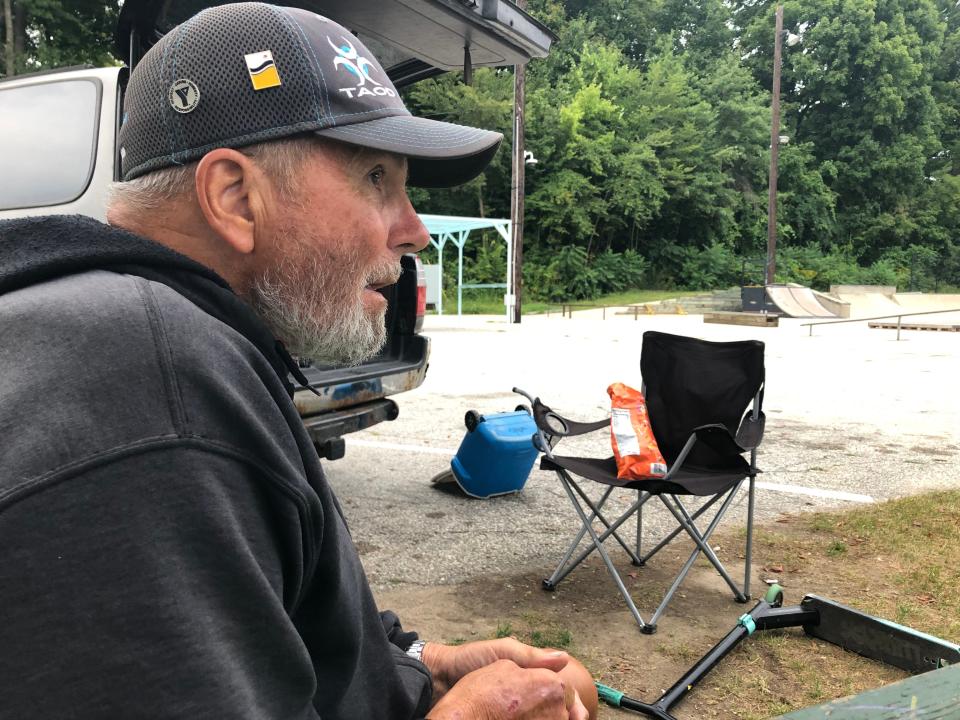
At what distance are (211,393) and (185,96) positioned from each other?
42 centimetres

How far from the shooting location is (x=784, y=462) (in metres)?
5.60

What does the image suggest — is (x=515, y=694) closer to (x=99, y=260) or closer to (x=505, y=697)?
(x=505, y=697)

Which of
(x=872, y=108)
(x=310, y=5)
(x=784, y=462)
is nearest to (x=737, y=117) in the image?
(x=872, y=108)

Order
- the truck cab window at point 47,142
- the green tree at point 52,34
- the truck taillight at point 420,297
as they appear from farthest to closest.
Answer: the green tree at point 52,34 < the truck taillight at point 420,297 < the truck cab window at point 47,142

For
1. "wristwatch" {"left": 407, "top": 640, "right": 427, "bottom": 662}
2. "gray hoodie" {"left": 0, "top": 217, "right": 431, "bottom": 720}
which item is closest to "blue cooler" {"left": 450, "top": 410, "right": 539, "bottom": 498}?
"wristwatch" {"left": 407, "top": 640, "right": 427, "bottom": 662}

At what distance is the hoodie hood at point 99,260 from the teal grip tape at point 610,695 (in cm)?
195

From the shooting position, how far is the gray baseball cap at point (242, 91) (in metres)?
0.98

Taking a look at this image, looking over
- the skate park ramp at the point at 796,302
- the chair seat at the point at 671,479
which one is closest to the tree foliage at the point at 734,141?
the skate park ramp at the point at 796,302

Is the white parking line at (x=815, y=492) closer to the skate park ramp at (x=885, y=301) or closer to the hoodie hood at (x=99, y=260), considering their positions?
the hoodie hood at (x=99, y=260)

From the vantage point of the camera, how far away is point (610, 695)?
2.48 meters

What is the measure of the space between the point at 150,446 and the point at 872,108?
47.5 meters

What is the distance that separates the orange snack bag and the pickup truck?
3.86 feet

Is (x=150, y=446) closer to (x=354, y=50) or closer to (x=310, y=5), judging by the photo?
(x=354, y=50)

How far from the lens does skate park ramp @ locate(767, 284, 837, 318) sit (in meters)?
24.6
